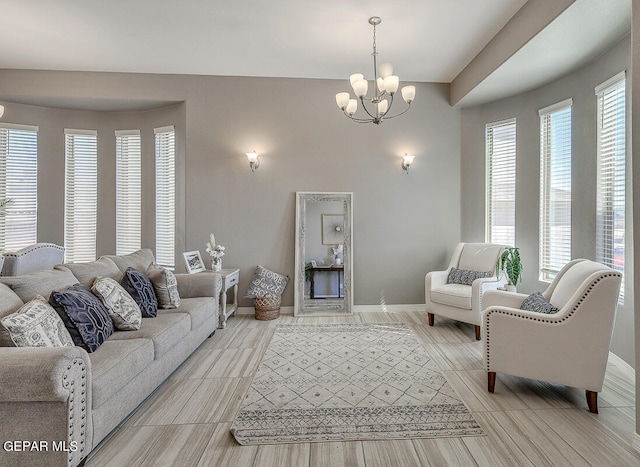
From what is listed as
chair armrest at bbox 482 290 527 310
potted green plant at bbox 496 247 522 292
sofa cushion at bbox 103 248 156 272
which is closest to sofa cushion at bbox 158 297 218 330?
sofa cushion at bbox 103 248 156 272

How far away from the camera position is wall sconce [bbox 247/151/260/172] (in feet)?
15.5

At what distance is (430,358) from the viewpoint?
3361 millimetres

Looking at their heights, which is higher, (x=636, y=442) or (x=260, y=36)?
(x=260, y=36)

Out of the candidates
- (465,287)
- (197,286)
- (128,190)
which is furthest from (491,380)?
(128,190)

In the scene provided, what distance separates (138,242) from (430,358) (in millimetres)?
4271

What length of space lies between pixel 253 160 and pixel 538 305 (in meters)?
3.61

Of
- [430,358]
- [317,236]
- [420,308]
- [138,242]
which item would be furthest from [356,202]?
[138,242]

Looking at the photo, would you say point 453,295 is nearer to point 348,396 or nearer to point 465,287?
point 465,287

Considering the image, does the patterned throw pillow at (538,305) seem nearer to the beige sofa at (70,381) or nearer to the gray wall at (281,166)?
the gray wall at (281,166)

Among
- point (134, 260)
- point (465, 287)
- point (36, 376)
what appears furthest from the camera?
point (465, 287)

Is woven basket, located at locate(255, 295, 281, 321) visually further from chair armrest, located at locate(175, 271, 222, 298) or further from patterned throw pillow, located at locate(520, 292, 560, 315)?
patterned throw pillow, located at locate(520, 292, 560, 315)

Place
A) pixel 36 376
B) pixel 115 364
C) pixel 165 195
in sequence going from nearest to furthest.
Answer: pixel 36 376 < pixel 115 364 < pixel 165 195

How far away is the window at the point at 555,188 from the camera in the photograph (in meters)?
3.96

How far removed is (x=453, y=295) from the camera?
4094mm
